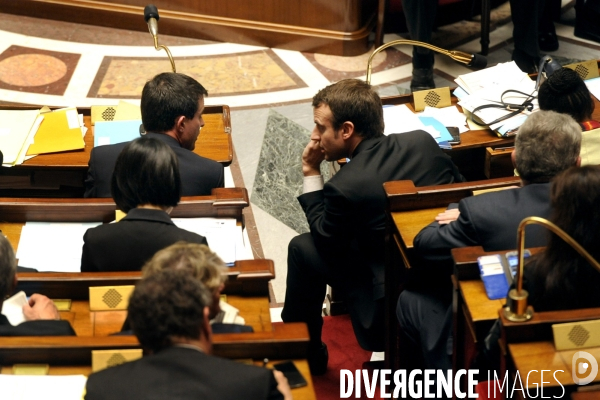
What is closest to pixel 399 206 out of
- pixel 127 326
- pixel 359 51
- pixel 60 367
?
pixel 127 326

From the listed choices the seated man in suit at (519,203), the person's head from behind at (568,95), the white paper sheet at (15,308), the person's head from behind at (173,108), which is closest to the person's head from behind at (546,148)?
the seated man in suit at (519,203)

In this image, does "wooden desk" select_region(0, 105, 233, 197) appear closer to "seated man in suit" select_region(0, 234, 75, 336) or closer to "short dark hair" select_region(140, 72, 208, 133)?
"short dark hair" select_region(140, 72, 208, 133)

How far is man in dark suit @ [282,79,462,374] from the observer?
10.0 ft

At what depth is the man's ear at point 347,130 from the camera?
321 cm

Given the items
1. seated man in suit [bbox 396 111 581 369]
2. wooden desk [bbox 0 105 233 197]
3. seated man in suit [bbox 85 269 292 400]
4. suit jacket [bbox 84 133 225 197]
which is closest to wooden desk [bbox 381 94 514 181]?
wooden desk [bbox 0 105 233 197]

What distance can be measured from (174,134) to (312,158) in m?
0.57

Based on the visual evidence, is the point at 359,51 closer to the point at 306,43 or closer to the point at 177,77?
the point at 306,43

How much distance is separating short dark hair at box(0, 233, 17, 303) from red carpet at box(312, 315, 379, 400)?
4.70 ft

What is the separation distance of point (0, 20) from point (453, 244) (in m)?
4.81

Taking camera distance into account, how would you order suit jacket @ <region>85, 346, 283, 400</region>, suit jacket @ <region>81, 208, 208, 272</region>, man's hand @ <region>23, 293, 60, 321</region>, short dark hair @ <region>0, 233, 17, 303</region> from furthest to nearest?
1. suit jacket @ <region>81, 208, 208, 272</region>
2. man's hand @ <region>23, 293, 60, 321</region>
3. short dark hair @ <region>0, 233, 17, 303</region>
4. suit jacket @ <region>85, 346, 283, 400</region>

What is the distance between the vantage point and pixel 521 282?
7.23ft

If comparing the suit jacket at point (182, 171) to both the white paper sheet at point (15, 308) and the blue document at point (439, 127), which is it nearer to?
the white paper sheet at point (15, 308)

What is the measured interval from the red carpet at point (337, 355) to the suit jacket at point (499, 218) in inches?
37.0

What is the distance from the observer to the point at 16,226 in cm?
306
